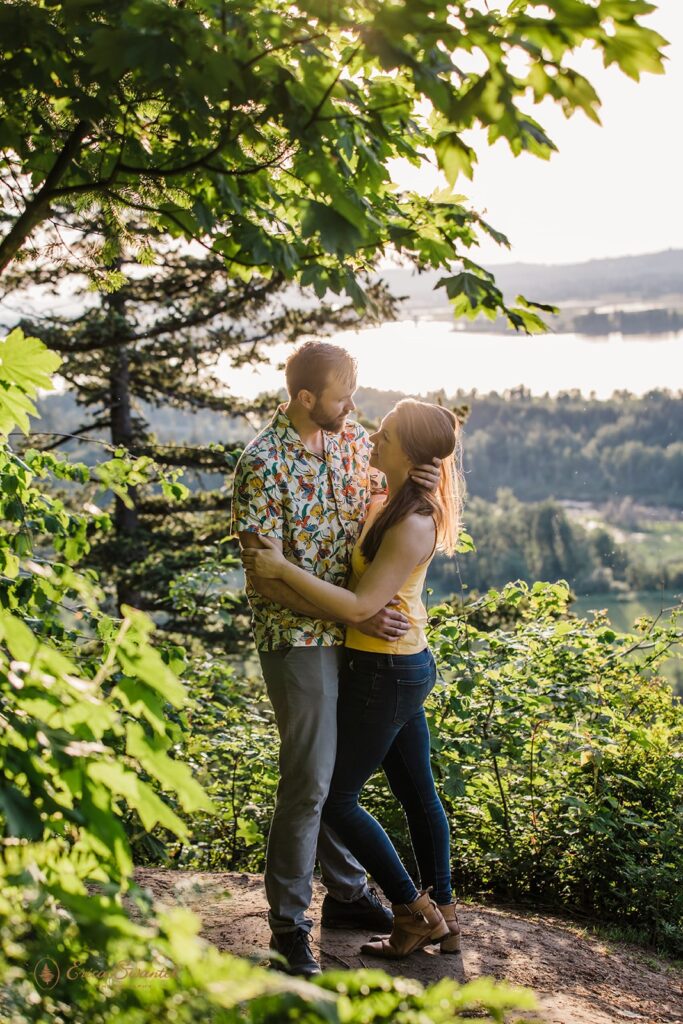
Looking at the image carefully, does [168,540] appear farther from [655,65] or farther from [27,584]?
[655,65]

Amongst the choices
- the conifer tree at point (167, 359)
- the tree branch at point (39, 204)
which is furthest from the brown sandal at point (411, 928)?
the conifer tree at point (167, 359)

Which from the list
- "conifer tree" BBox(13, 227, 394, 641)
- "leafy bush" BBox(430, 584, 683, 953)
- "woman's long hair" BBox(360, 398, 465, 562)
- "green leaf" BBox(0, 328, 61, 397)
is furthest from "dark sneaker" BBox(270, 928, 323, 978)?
"conifer tree" BBox(13, 227, 394, 641)

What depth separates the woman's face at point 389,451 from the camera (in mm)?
2959

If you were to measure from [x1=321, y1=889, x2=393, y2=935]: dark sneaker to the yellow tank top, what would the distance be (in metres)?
1.03

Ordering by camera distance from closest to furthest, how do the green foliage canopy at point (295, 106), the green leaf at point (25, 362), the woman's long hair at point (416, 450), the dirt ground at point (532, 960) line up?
the green foliage canopy at point (295, 106), the green leaf at point (25, 362), the woman's long hair at point (416, 450), the dirt ground at point (532, 960)

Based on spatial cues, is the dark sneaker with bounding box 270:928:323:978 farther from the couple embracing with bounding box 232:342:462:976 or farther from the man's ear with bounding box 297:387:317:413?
the man's ear with bounding box 297:387:317:413

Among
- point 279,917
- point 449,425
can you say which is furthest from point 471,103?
point 279,917

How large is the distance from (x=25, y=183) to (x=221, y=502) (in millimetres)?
11892

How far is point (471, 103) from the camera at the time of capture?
6.66ft

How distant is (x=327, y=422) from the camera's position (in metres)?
2.90

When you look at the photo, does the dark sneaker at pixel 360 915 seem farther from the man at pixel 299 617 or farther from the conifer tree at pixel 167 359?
the conifer tree at pixel 167 359

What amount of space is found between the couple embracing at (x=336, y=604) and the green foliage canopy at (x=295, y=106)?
0.47 meters

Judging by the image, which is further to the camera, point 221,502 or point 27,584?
point 221,502

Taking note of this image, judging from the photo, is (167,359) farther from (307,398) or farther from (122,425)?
(307,398)
